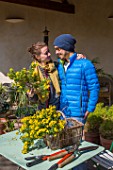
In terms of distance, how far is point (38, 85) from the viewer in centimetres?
215

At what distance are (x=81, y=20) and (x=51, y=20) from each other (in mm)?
671

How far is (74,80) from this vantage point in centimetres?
251

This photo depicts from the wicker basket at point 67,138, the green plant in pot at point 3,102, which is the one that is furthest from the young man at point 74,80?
the green plant in pot at point 3,102

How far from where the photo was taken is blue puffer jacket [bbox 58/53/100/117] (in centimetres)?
249

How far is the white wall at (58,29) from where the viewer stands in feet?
18.0

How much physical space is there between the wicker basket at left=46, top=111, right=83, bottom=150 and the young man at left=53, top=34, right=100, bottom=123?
0.44 m

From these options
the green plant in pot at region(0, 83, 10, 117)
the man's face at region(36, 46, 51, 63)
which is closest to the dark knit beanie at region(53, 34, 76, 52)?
the man's face at region(36, 46, 51, 63)

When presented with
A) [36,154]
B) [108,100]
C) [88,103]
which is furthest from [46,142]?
[108,100]

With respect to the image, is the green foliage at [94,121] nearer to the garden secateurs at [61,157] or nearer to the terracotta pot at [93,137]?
the terracotta pot at [93,137]

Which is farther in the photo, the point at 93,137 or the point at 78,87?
the point at 93,137

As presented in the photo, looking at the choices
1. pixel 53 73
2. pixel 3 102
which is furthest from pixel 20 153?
pixel 3 102

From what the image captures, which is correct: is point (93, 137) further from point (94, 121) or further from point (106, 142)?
point (106, 142)

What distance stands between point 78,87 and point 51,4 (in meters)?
3.40

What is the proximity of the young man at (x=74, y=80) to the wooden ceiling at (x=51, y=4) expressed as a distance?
9.43 ft
